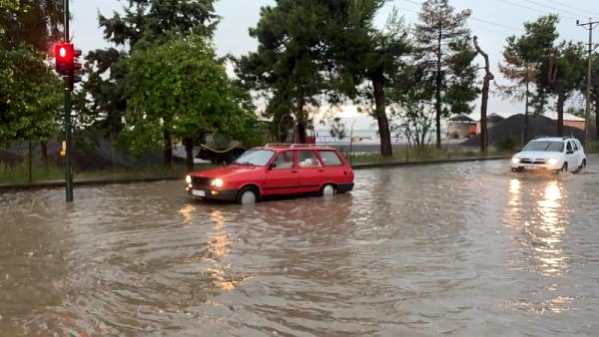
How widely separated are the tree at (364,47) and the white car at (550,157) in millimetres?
10233

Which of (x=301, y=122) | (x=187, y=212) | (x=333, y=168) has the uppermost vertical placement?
(x=301, y=122)

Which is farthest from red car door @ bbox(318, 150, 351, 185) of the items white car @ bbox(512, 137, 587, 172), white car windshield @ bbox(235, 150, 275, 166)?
white car @ bbox(512, 137, 587, 172)

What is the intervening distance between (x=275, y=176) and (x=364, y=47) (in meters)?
18.5

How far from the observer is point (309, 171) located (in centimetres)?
1558

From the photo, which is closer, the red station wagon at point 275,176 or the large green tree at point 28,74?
the red station wagon at point 275,176

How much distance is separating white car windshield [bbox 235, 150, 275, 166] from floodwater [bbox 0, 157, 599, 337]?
107 centimetres

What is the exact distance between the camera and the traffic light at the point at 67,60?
1439 centimetres

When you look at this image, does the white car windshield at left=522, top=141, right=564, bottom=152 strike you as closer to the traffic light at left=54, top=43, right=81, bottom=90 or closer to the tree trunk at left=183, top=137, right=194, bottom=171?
the tree trunk at left=183, top=137, right=194, bottom=171

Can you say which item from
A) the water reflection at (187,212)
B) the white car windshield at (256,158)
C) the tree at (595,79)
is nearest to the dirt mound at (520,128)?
the tree at (595,79)

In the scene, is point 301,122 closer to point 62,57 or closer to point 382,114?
point 382,114

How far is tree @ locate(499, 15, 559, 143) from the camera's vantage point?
153 ft

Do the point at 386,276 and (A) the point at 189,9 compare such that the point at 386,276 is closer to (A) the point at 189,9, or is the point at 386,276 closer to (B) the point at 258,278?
(B) the point at 258,278

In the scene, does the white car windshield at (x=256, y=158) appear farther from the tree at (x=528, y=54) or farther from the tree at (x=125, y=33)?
the tree at (x=528, y=54)

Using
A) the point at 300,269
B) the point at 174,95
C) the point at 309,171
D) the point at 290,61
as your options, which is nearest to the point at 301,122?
the point at 290,61
